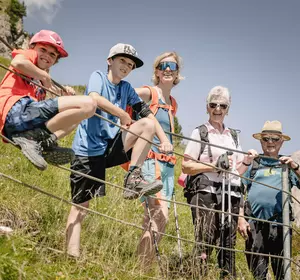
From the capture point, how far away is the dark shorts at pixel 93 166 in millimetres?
2969

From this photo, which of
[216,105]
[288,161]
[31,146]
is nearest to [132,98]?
[216,105]

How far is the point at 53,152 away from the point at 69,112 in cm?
30

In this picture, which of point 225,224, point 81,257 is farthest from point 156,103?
point 81,257

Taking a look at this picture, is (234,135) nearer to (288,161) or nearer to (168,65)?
(288,161)

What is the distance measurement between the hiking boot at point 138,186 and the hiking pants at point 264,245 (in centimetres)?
148

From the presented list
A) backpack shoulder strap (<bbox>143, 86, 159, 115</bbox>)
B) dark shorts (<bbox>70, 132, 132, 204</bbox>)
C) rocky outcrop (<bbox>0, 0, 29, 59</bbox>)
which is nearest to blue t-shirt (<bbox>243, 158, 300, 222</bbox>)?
backpack shoulder strap (<bbox>143, 86, 159, 115</bbox>)

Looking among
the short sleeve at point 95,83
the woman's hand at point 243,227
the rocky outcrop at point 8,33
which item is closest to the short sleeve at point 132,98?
the short sleeve at point 95,83

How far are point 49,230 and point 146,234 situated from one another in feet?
2.86

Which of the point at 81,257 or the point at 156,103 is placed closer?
the point at 81,257

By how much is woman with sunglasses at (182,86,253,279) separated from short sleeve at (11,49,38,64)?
62.9 inches

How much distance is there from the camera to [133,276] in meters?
2.75

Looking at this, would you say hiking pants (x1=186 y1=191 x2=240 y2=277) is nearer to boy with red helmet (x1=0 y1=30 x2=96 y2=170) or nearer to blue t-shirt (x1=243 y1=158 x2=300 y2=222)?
blue t-shirt (x1=243 y1=158 x2=300 y2=222)

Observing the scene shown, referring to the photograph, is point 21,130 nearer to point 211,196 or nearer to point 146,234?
point 146,234

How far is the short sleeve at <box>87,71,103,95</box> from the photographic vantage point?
2.96 meters
